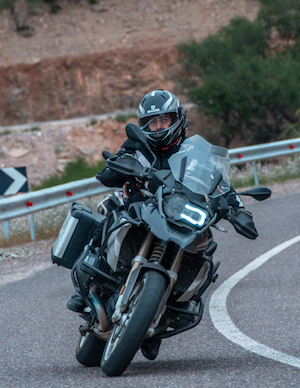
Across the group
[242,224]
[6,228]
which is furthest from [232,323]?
[6,228]

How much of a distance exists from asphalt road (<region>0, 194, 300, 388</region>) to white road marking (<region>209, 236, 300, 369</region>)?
5cm

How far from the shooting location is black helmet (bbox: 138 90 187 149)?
4.04 metres

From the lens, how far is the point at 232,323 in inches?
197

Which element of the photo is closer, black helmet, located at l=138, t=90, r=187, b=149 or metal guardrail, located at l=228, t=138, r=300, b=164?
black helmet, located at l=138, t=90, r=187, b=149

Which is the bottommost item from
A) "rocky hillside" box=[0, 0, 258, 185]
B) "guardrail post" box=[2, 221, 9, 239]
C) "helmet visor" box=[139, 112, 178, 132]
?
"rocky hillside" box=[0, 0, 258, 185]

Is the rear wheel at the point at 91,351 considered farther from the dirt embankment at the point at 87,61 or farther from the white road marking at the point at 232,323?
the dirt embankment at the point at 87,61

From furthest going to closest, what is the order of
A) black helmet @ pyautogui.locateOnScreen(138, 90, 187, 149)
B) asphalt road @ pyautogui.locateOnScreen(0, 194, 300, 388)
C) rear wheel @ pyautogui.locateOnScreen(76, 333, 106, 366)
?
rear wheel @ pyautogui.locateOnScreen(76, 333, 106, 366), black helmet @ pyautogui.locateOnScreen(138, 90, 187, 149), asphalt road @ pyautogui.locateOnScreen(0, 194, 300, 388)

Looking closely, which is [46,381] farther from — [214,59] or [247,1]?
[247,1]

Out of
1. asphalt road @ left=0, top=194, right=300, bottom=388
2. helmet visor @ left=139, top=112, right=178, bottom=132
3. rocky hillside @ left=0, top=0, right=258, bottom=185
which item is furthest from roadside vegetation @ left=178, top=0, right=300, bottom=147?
helmet visor @ left=139, top=112, right=178, bottom=132

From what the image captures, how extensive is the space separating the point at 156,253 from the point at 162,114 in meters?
1.07

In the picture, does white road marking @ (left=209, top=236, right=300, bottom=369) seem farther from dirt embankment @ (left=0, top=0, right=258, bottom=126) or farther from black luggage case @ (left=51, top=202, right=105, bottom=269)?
dirt embankment @ (left=0, top=0, right=258, bottom=126)

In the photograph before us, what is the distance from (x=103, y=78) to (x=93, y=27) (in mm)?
7224

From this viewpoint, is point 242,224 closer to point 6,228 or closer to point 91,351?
point 91,351

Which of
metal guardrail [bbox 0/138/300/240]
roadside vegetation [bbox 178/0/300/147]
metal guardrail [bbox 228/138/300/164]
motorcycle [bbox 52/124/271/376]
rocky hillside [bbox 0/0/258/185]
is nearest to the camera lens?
motorcycle [bbox 52/124/271/376]
